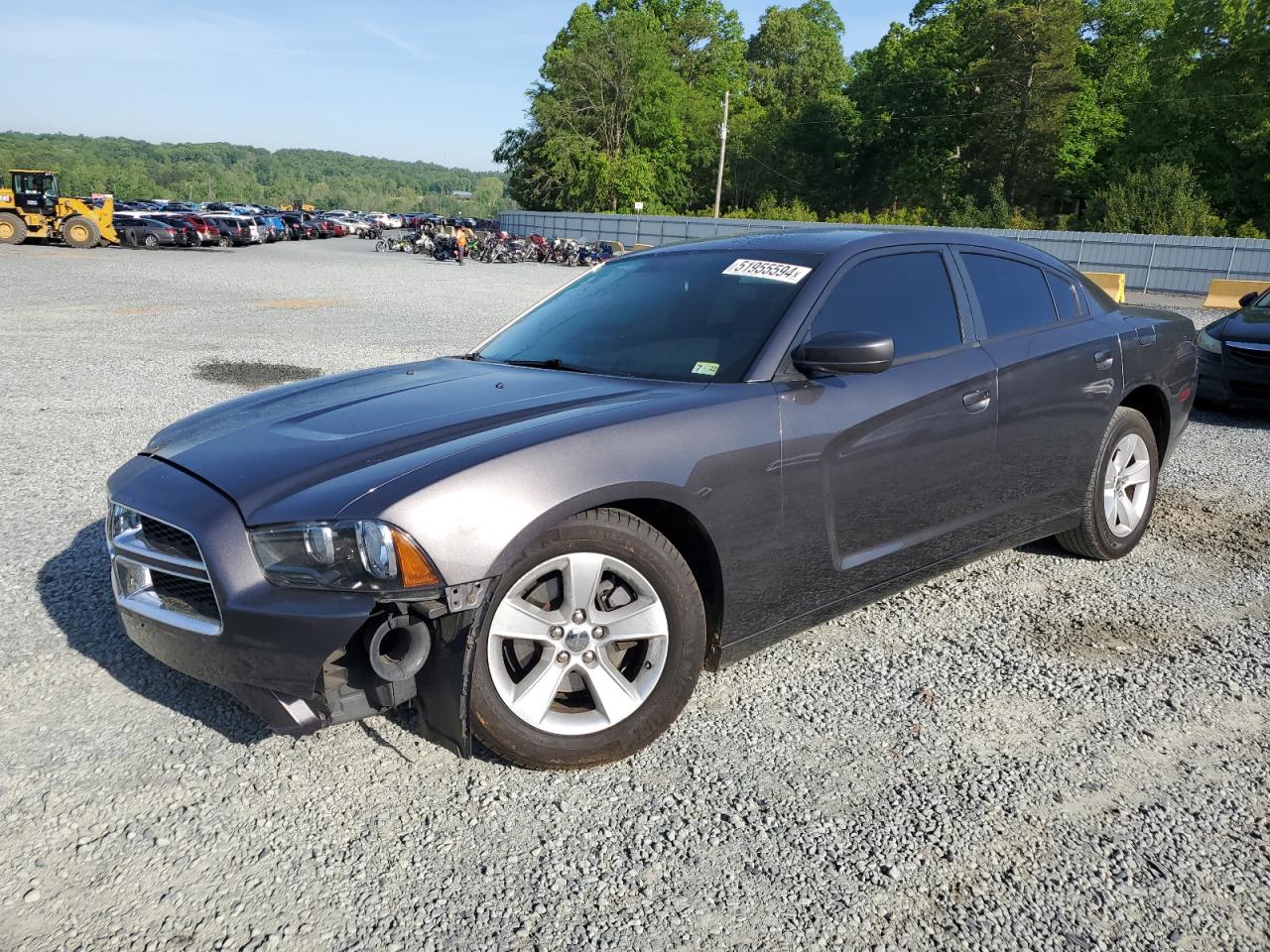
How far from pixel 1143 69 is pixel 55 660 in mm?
70828

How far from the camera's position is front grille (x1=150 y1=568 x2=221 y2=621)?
271cm

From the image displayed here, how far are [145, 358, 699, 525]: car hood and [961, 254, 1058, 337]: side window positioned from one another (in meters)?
1.62

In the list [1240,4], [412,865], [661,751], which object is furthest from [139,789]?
[1240,4]

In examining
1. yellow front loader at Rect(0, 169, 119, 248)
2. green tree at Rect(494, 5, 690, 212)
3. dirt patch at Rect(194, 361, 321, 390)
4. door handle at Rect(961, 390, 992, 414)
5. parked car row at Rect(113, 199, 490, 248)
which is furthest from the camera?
green tree at Rect(494, 5, 690, 212)

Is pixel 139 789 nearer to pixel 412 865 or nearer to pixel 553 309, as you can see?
pixel 412 865

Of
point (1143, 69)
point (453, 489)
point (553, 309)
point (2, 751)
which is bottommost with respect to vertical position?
point (2, 751)

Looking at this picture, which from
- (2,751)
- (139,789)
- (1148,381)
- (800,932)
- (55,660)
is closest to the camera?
(800,932)

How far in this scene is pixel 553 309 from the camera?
4.30 metres

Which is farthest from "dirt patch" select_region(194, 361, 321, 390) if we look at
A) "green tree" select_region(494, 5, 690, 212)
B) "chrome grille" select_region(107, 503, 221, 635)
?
"green tree" select_region(494, 5, 690, 212)

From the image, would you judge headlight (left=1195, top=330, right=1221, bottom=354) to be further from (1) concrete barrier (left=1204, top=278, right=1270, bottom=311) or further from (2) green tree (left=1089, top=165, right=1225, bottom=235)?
(2) green tree (left=1089, top=165, right=1225, bottom=235)

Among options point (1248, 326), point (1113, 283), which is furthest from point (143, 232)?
point (1248, 326)

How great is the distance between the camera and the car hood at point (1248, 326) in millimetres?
8781

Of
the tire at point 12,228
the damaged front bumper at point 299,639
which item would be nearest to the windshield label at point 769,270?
the damaged front bumper at point 299,639

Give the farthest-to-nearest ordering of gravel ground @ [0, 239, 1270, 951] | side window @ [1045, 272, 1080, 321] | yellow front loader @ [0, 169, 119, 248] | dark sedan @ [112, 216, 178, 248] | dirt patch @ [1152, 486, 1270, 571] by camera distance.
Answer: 1. dark sedan @ [112, 216, 178, 248]
2. yellow front loader @ [0, 169, 119, 248]
3. dirt patch @ [1152, 486, 1270, 571]
4. side window @ [1045, 272, 1080, 321]
5. gravel ground @ [0, 239, 1270, 951]
